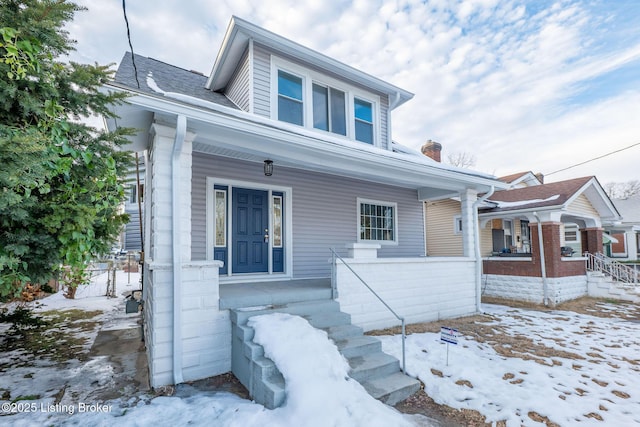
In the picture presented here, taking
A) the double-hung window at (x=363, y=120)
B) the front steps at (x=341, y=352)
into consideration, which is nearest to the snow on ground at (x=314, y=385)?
the front steps at (x=341, y=352)

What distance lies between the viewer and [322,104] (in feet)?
22.9

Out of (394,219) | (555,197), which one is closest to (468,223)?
(394,219)

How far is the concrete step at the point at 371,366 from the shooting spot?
324cm

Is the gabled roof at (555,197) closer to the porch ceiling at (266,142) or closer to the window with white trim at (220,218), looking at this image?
the porch ceiling at (266,142)

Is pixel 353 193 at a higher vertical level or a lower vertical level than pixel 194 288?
Result: higher

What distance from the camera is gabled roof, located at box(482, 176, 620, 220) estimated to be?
29.5ft

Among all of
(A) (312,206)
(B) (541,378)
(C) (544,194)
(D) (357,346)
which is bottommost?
(B) (541,378)

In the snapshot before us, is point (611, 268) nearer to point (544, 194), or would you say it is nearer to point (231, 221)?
point (544, 194)

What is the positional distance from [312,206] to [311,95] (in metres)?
2.43

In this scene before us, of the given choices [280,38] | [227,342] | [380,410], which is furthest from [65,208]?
[280,38]

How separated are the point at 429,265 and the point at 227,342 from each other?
4178 millimetres

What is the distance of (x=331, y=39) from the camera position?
815cm

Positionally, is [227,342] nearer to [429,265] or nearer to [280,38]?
[429,265]

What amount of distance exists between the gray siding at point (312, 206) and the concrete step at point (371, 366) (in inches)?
117
